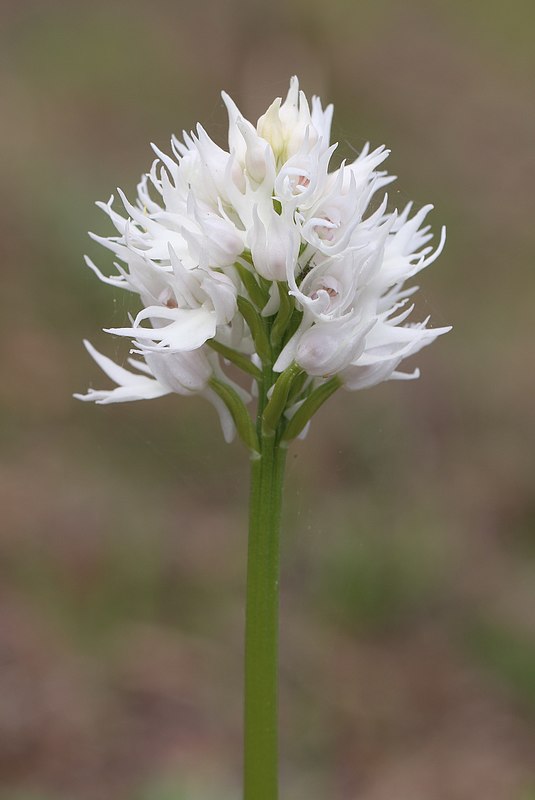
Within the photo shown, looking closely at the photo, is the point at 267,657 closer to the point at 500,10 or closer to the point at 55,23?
the point at 55,23

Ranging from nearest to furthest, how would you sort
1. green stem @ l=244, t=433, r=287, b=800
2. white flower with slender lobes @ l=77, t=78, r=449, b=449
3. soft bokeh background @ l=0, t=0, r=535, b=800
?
white flower with slender lobes @ l=77, t=78, r=449, b=449 < green stem @ l=244, t=433, r=287, b=800 < soft bokeh background @ l=0, t=0, r=535, b=800

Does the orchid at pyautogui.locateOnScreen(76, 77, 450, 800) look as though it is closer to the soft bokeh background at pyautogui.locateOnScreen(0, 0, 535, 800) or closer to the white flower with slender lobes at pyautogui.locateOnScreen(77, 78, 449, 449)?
the white flower with slender lobes at pyautogui.locateOnScreen(77, 78, 449, 449)

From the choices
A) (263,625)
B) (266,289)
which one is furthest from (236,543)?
(266,289)

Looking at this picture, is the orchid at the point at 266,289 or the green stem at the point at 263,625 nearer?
the orchid at the point at 266,289

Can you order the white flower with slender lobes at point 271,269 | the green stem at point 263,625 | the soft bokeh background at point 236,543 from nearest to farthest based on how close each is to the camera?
the white flower with slender lobes at point 271,269 → the green stem at point 263,625 → the soft bokeh background at point 236,543

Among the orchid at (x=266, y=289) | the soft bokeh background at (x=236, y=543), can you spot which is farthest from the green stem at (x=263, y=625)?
the soft bokeh background at (x=236, y=543)

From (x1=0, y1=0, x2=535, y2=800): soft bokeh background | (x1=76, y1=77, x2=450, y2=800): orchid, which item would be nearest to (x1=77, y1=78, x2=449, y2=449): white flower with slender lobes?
(x1=76, y1=77, x2=450, y2=800): orchid

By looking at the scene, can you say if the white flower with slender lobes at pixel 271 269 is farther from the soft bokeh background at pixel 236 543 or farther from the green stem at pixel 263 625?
the soft bokeh background at pixel 236 543
